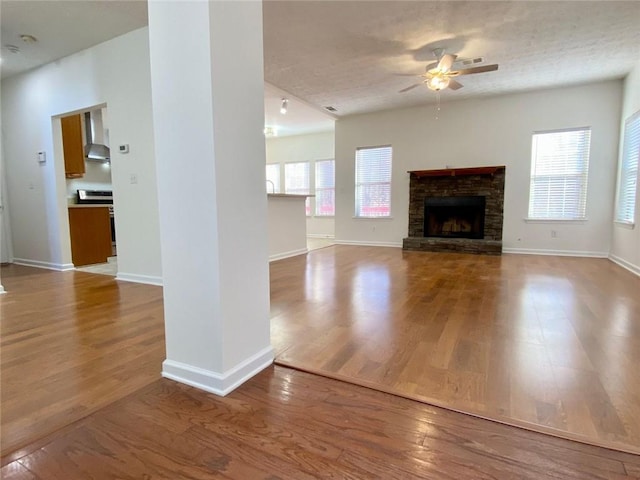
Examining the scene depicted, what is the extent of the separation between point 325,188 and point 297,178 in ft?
3.19

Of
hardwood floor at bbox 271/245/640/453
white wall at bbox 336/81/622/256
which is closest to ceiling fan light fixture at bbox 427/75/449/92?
white wall at bbox 336/81/622/256

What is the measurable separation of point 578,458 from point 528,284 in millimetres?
2907

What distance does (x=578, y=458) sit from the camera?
113cm

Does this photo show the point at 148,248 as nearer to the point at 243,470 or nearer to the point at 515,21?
the point at 243,470

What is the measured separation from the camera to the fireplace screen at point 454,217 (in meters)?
6.31

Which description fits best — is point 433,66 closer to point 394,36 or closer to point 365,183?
point 394,36

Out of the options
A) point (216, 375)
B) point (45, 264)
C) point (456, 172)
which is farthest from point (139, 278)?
point (456, 172)

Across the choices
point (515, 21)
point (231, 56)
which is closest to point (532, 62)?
point (515, 21)

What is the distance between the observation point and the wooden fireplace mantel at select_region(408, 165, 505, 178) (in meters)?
5.95

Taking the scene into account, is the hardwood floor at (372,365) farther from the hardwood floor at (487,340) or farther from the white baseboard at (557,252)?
the white baseboard at (557,252)

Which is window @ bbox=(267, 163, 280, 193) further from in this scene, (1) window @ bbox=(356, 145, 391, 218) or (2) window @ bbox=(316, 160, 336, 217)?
(1) window @ bbox=(356, 145, 391, 218)

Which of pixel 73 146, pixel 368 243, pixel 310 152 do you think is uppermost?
pixel 310 152

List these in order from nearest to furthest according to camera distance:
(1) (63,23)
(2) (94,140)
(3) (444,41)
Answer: (1) (63,23)
(3) (444,41)
(2) (94,140)

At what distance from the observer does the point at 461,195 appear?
6.35m
